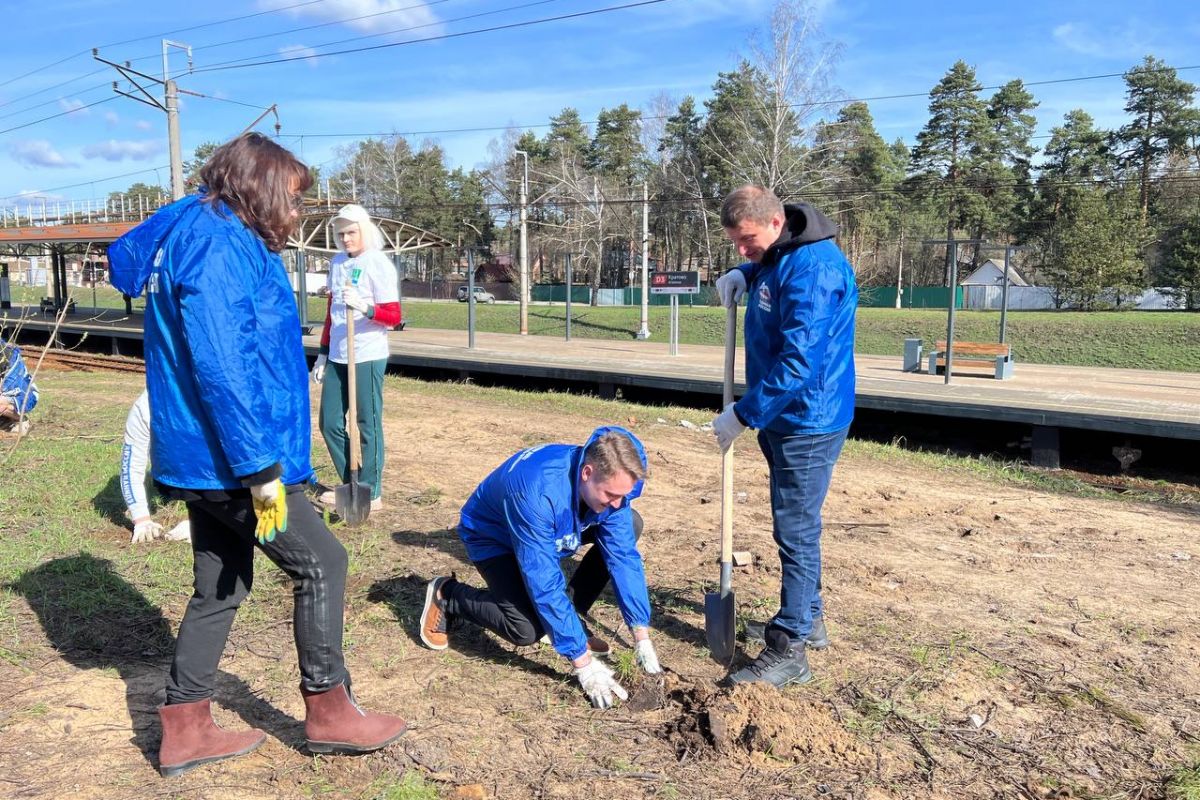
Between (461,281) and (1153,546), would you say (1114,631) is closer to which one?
(1153,546)

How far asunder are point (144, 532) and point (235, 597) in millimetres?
2411

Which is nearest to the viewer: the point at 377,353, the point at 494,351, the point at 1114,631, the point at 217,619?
the point at 217,619

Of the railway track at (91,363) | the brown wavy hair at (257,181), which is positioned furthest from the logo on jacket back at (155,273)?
the railway track at (91,363)

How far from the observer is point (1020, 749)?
2695 mm

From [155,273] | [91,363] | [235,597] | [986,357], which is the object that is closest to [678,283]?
[986,357]

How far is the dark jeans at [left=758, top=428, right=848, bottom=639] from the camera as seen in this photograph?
3094 mm

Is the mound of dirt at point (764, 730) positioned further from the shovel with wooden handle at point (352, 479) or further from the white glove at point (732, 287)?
the shovel with wooden handle at point (352, 479)

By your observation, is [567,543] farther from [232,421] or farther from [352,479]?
[352,479]

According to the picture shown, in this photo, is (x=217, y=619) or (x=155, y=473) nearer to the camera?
(x=155, y=473)

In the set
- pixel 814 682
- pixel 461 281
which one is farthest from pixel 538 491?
pixel 461 281

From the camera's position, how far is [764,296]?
10.4 ft

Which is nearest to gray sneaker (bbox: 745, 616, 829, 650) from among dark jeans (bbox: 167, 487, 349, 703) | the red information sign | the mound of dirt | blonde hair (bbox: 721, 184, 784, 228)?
the mound of dirt

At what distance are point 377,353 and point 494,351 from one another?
11358mm

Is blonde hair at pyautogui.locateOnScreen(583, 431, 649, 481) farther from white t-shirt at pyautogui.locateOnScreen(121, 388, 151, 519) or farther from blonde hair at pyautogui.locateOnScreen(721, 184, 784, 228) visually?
white t-shirt at pyautogui.locateOnScreen(121, 388, 151, 519)
